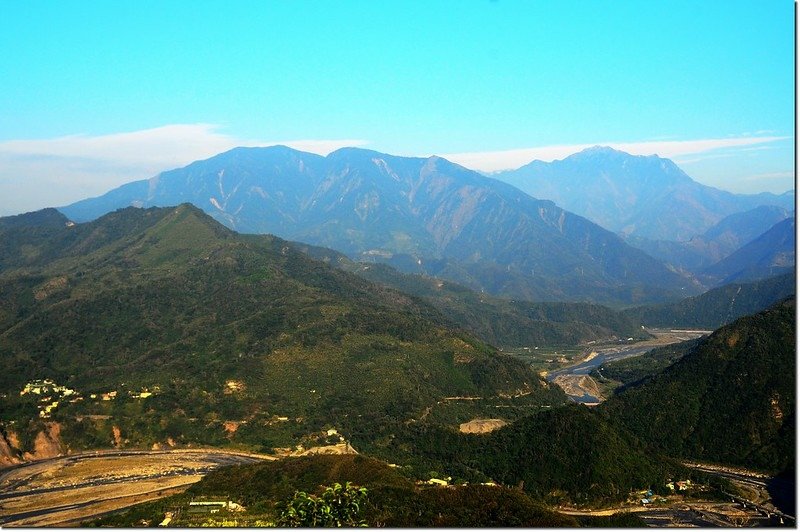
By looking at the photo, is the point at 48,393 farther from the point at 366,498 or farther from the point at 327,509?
the point at 327,509

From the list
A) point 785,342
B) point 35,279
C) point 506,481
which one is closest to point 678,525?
point 506,481

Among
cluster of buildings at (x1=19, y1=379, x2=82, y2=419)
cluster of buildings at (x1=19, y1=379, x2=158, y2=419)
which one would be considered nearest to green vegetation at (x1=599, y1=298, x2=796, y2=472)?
cluster of buildings at (x1=19, y1=379, x2=158, y2=419)

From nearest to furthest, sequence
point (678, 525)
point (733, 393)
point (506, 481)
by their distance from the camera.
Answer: point (678, 525) → point (506, 481) → point (733, 393)

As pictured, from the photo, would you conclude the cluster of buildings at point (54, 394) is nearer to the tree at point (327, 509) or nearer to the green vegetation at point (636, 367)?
the tree at point (327, 509)

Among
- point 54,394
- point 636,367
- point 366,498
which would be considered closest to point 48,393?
point 54,394

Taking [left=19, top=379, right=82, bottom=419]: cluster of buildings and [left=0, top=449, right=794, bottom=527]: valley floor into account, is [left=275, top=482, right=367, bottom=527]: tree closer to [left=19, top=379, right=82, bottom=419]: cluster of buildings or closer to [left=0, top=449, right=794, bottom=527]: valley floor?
[left=0, top=449, right=794, bottom=527]: valley floor

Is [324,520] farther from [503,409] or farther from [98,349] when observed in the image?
[98,349]
